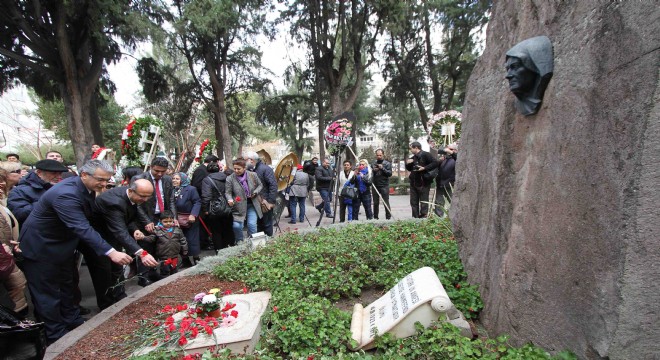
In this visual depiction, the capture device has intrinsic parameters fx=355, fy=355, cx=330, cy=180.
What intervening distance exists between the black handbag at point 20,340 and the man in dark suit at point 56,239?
0.98 m

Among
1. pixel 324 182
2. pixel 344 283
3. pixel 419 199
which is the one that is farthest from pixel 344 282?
pixel 324 182

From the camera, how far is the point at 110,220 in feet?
12.4

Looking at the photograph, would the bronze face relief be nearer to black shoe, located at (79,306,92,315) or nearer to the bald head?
the bald head

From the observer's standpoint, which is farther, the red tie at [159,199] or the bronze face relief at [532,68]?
the red tie at [159,199]

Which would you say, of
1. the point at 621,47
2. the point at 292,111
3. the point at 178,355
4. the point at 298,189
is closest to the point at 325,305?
the point at 178,355

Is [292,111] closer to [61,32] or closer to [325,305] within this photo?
[61,32]

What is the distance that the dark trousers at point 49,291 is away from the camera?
3260mm

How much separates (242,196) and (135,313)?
2865mm

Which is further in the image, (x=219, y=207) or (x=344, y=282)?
(x=219, y=207)

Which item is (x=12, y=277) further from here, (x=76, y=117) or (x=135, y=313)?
(x=76, y=117)

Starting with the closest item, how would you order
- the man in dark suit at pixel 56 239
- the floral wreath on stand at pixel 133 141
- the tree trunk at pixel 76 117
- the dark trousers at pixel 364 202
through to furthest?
the man in dark suit at pixel 56 239
the floral wreath on stand at pixel 133 141
the dark trousers at pixel 364 202
the tree trunk at pixel 76 117

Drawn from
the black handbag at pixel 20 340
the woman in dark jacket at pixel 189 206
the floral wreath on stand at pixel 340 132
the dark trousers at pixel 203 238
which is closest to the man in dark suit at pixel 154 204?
the woman in dark jacket at pixel 189 206

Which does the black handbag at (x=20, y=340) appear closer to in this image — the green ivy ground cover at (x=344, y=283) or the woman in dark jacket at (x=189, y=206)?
the green ivy ground cover at (x=344, y=283)

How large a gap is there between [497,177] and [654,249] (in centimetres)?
123
